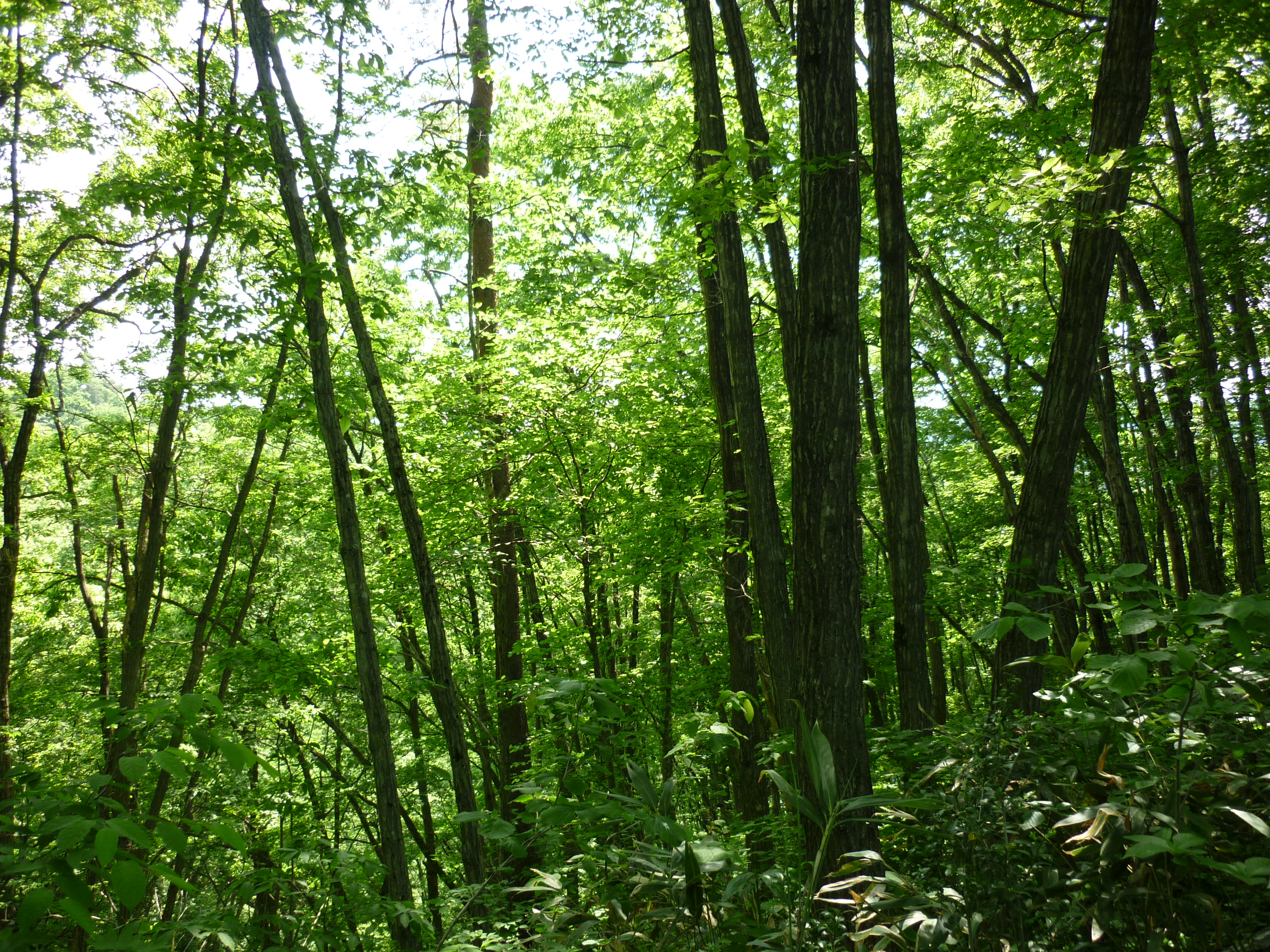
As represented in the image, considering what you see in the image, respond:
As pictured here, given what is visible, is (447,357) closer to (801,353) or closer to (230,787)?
(230,787)

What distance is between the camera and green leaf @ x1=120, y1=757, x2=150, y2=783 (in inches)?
59.4

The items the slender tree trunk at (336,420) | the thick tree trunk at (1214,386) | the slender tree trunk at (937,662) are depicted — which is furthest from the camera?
the slender tree trunk at (937,662)

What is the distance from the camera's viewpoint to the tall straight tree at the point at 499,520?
8945 mm

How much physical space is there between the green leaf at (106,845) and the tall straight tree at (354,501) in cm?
312

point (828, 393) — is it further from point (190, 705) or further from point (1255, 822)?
point (190, 705)

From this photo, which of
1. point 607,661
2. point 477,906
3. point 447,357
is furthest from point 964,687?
point 477,906

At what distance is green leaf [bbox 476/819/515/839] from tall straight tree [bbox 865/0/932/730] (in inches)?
129

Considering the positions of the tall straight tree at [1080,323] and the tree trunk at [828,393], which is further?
the tall straight tree at [1080,323]

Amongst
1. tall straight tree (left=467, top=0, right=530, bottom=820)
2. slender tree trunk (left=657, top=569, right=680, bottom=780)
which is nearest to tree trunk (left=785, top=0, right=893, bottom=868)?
tall straight tree (left=467, top=0, right=530, bottom=820)

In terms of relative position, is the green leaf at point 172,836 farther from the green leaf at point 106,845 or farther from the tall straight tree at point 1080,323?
the tall straight tree at point 1080,323

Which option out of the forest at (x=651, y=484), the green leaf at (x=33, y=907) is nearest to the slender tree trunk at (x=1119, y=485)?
the forest at (x=651, y=484)

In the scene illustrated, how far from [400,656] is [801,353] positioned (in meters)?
13.4

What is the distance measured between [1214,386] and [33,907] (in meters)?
10.9

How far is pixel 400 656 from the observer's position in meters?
14.6
